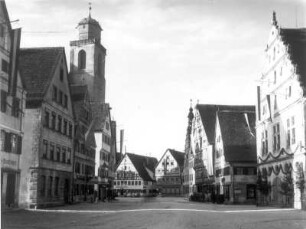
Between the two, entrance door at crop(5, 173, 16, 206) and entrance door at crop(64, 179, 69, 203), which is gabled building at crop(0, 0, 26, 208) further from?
entrance door at crop(64, 179, 69, 203)

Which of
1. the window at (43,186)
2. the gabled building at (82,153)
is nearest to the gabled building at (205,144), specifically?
the gabled building at (82,153)

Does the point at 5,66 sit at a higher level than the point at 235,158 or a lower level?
higher

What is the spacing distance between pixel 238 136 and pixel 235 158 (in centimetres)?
415

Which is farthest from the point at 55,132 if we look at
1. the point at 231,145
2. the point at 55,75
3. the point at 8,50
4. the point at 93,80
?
the point at 93,80

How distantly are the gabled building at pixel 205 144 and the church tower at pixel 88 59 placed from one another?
17.0m

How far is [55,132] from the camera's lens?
4234cm

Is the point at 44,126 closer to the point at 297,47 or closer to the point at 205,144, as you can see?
the point at 297,47

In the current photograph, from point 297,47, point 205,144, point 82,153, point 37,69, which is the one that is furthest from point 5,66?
point 205,144

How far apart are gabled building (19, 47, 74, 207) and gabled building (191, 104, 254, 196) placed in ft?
97.9

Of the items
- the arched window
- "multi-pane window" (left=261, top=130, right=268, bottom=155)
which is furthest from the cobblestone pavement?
the arched window

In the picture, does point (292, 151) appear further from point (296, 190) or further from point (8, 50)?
point (8, 50)

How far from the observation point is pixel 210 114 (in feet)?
252

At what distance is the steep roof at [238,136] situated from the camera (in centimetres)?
5875

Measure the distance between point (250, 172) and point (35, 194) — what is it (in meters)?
29.3
